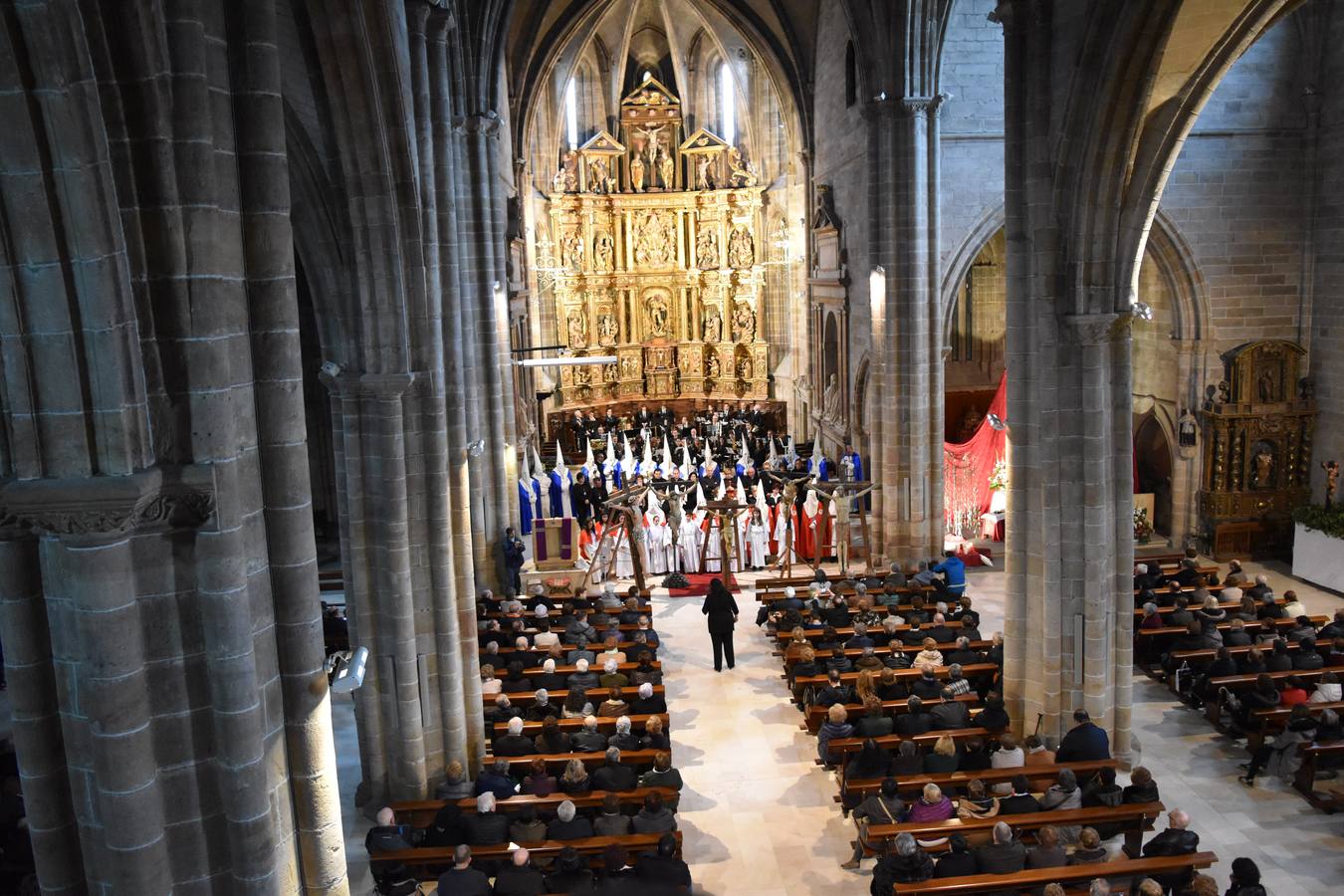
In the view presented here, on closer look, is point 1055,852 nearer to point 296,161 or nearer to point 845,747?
point 845,747

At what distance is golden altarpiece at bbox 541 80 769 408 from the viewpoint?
35188 millimetres

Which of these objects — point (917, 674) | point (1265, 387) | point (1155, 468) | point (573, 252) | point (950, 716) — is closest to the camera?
point (950, 716)

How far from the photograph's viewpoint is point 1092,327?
11883mm

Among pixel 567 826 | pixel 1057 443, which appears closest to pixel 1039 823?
pixel 1057 443

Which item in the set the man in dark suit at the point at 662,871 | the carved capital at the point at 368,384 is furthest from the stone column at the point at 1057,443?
the carved capital at the point at 368,384

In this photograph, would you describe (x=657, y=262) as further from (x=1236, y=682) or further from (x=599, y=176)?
(x=1236, y=682)

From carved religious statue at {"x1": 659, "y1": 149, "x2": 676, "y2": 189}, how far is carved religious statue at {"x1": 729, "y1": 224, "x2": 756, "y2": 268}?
262 cm

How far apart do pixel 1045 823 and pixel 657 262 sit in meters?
28.4

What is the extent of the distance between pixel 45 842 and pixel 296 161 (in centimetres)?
713

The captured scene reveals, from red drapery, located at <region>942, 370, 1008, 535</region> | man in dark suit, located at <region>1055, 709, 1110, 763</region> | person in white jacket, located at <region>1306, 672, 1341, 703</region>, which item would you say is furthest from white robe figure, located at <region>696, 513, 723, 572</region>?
person in white jacket, located at <region>1306, 672, 1341, 703</region>

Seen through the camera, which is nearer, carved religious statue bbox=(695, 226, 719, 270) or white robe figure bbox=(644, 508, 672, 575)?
white robe figure bbox=(644, 508, 672, 575)

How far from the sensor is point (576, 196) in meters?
35.1

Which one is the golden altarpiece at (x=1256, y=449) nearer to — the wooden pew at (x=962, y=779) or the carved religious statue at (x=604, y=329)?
the wooden pew at (x=962, y=779)

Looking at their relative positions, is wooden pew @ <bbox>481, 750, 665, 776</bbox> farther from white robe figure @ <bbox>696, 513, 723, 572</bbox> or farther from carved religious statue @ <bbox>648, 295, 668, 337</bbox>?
carved religious statue @ <bbox>648, 295, 668, 337</bbox>
